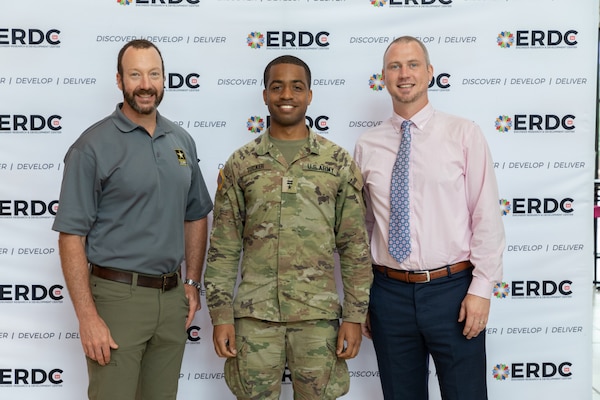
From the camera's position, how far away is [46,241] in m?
2.91

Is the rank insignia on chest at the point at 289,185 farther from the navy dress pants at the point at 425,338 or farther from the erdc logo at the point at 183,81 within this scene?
the erdc logo at the point at 183,81

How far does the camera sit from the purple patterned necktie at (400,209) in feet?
7.39

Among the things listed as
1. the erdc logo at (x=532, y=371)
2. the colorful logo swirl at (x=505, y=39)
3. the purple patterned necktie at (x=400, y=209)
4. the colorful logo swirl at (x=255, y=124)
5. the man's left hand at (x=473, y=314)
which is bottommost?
the erdc logo at (x=532, y=371)

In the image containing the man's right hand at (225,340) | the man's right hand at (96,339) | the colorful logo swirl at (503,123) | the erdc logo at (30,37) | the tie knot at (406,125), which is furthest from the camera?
the colorful logo swirl at (503,123)

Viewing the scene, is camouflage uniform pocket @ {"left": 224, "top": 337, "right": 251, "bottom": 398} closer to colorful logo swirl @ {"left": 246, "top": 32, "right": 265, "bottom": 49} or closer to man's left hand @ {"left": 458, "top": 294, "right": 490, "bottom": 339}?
man's left hand @ {"left": 458, "top": 294, "right": 490, "bottom": 339}

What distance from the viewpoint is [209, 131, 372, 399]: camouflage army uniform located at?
2166mm

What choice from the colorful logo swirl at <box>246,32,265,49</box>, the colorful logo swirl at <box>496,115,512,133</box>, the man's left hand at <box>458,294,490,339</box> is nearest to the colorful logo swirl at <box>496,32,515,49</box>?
the colorful logo swirl at <box>496,115,512,133</box>

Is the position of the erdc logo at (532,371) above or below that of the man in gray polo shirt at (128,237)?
below

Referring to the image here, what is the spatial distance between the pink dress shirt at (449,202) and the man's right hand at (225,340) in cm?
68

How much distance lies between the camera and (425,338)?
226 centimetres

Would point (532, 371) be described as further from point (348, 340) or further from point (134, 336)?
point (134, 336)

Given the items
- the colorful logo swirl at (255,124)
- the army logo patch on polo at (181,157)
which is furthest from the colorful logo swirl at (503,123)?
the army logo patch on polo at (181,157)

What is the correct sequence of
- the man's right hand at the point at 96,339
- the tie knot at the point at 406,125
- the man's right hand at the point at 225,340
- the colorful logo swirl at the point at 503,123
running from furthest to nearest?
1. the colorful logo swirl at the point at 503,123
2. the tie knot at the point at 406,125
3. the man's right hand at the point at 225,340
4. the man's right hand at the point at 96,339

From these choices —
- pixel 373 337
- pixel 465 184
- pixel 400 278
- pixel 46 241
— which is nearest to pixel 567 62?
pixel 465 184
